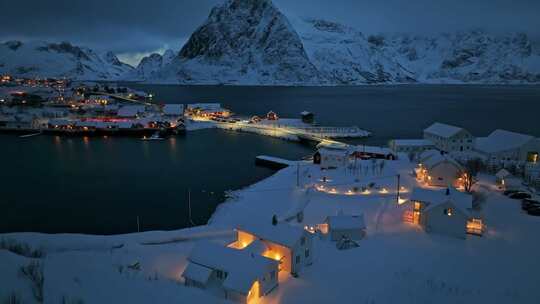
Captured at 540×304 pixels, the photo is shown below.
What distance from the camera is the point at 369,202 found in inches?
885

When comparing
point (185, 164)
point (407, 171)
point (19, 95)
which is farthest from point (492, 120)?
point (19, 95)

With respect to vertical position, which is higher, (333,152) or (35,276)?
(35,276)

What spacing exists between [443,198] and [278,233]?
8.68m

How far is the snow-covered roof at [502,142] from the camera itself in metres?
31.6

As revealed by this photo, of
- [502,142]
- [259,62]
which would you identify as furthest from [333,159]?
[259,62]

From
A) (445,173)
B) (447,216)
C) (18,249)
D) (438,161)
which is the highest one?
(438,161)

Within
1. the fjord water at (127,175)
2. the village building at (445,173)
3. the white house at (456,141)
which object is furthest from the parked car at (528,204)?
the fjord water at (127,175)

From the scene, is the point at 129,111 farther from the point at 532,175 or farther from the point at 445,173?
the point at 532,175

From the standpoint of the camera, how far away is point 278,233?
1477cm

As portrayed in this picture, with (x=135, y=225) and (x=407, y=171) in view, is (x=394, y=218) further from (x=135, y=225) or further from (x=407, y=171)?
(x=135, y=225)

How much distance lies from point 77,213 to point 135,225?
456 centimetres

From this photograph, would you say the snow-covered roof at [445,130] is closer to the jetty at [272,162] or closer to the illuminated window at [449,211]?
the jetty at [272,162]

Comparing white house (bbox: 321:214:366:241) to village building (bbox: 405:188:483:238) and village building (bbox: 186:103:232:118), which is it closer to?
village building (bbox: 405:188:483:238)

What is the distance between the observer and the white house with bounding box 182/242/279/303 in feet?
39.5
